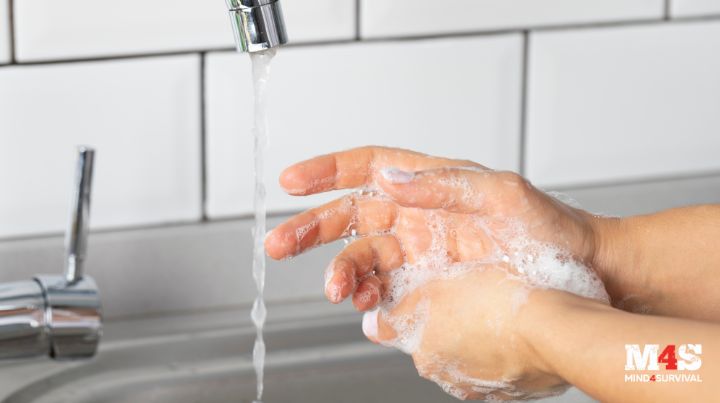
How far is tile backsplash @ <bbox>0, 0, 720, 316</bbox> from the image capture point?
859mm

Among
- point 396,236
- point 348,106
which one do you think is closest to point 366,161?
point 396,236

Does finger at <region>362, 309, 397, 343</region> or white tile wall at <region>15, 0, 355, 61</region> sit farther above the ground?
white tile wall at <region>15, 0, 355, 61</region>

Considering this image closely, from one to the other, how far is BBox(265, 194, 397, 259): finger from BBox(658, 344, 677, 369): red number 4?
0.76 feet

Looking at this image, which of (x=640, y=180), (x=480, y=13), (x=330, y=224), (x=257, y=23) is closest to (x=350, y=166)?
(x=330, y=224)

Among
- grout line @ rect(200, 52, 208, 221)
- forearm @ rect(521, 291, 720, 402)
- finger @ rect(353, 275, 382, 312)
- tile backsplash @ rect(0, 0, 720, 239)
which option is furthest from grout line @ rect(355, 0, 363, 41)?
forearm @ rect(521, 291, 720, 402)

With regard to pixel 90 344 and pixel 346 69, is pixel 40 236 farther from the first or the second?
pixel 346 69

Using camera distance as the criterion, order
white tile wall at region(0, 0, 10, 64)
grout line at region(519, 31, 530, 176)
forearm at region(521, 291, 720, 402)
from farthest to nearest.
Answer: grout line at region(519, 31, 530, 176) → white tile wall at region(0, 0, 10, 64) → forearm at region(521, 291, 720, 402)

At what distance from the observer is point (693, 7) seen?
1.02 m

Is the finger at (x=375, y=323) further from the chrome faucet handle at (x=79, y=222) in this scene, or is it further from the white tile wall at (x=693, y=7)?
the white tile wall at (x=693, y=7)

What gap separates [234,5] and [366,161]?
155mm

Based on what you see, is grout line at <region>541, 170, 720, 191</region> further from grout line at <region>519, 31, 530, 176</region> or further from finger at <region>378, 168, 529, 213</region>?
finger at <region>378, 168, 529, 213</region>

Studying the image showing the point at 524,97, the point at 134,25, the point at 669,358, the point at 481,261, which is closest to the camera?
the point at 669,358

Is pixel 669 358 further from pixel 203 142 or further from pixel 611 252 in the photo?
pixel 203 142

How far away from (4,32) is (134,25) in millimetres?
86
